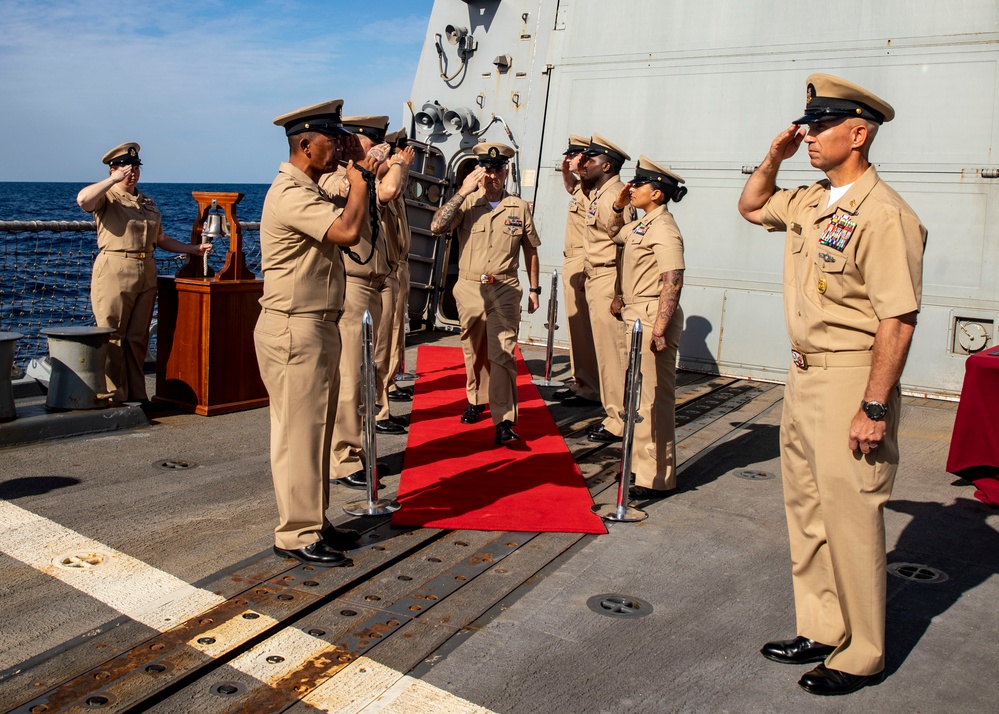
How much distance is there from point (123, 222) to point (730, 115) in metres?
5.64

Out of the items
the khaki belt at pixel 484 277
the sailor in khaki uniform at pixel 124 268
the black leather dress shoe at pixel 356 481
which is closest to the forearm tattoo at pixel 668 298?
the khaki belt at pixel 484 277

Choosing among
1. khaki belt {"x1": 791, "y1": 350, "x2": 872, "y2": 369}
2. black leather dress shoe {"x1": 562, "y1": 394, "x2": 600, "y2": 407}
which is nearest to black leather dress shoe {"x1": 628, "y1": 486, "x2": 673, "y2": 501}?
khaki belt {"x1": 791, "y1": 350, "x2": 872, "y2": 369}

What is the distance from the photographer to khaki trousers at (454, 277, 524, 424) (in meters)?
6.12

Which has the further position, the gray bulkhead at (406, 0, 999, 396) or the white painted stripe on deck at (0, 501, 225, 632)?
the gray bulkhead at (406, 0, 999, 396)

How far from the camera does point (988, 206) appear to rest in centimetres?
763

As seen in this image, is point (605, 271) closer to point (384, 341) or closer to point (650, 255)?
point (650, 255)

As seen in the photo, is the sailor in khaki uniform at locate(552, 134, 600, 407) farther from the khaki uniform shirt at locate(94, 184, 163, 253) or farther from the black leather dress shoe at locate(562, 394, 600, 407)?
the khaki uniform shirt at locate(94, 184, 163, 253)

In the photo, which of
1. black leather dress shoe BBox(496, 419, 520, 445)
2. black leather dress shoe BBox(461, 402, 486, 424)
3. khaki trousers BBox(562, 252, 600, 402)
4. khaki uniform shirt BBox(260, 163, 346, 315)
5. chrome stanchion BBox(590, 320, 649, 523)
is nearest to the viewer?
khaki uniform shirt BBox(260, 163, 346, 315)

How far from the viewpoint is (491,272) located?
6.37 meters

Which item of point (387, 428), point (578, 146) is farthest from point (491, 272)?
point (578, 146)

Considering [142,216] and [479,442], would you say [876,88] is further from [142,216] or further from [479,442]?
[142,216]

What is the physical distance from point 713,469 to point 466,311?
2026mm

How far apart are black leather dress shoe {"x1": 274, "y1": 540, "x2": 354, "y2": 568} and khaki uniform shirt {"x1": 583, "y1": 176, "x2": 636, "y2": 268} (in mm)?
3378

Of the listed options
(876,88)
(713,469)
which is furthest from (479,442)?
(876,88)
